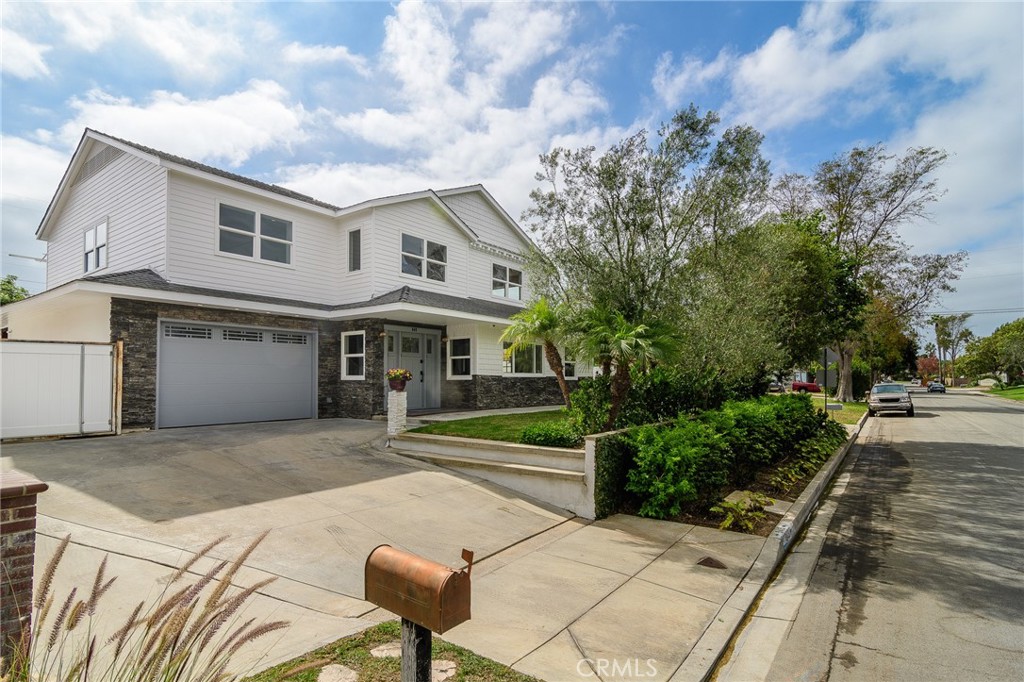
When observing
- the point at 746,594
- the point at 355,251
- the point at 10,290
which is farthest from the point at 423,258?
the point at 10,290

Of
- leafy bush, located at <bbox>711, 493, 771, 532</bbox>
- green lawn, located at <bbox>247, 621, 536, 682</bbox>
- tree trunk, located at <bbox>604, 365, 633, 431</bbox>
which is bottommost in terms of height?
leafy bush, located at <bbox>711, 493, 771, 532</bbox>

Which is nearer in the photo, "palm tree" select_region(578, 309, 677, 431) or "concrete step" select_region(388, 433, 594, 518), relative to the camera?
"concrete step" select_region(388, 433, 594, 518)

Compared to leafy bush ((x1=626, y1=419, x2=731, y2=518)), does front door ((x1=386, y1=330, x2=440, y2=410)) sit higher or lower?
higher

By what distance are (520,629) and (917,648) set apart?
2.98 metres

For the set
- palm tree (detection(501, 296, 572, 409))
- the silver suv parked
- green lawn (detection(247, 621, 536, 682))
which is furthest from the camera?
the silver suv parked

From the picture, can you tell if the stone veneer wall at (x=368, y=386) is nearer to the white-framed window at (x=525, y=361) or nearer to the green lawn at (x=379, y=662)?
the white-framed window at (x=525, y=361)

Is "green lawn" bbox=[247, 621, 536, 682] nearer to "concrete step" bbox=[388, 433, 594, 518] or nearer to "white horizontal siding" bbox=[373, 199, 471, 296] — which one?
"concrete step" bbox=[388, 433, 594, 518]

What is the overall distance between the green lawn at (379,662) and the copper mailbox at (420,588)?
112 cm

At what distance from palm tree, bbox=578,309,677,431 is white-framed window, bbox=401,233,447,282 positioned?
323 inches

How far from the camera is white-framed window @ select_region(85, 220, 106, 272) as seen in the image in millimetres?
13945

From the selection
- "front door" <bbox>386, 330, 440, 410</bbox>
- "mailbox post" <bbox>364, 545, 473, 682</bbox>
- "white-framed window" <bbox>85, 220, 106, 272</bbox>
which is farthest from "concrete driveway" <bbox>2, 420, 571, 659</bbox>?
"white-framed window" <bbox>85, 220, 106, 272</bbox>

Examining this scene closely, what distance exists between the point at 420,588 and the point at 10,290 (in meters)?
38.2

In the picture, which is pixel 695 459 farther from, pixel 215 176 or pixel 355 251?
pixel 215 176

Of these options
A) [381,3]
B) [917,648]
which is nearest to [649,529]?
[917,648]
